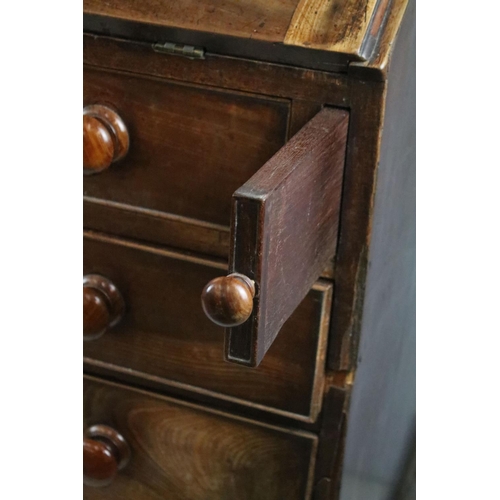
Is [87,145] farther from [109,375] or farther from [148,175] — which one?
[109,375]

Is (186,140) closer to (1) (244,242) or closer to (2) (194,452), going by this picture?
(1) (244,242)

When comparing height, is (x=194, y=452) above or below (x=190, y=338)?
below

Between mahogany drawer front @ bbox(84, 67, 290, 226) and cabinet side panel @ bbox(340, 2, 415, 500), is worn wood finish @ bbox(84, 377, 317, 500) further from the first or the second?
mahogany drawer front @ bbox(84, 67, 290, 226)

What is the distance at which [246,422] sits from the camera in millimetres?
697

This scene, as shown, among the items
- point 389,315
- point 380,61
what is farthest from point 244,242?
point 389,315

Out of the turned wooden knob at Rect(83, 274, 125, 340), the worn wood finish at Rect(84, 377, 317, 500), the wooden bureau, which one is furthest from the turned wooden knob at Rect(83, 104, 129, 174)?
the worn wood finish at Rect(84, 377, 317, 500)

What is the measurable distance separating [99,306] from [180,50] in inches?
9.0

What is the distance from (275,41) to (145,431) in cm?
40

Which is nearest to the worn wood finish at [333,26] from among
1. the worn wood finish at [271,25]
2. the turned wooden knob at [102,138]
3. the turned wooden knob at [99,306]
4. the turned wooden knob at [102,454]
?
the worn wood finish at [271,25]

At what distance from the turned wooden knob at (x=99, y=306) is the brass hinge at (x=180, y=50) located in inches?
8.5

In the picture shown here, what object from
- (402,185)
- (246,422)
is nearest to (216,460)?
(246,422)

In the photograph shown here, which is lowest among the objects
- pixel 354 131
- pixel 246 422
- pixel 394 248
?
pixel 246 422

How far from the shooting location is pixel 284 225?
471 mm

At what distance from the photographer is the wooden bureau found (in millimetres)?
525
